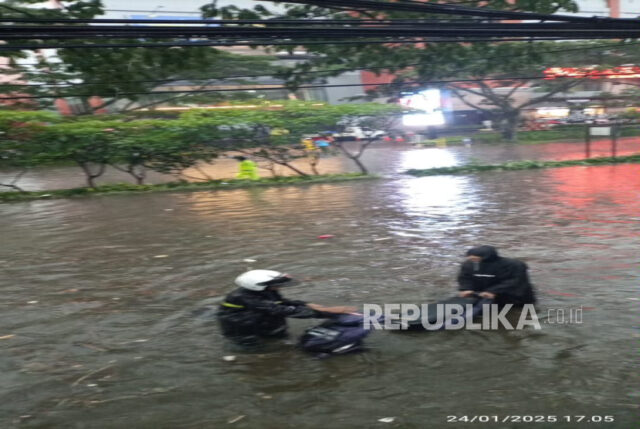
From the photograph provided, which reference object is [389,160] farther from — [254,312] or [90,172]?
[254,312]

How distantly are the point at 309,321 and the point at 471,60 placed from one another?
10.5 m

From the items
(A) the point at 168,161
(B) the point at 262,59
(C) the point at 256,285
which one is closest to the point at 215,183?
(A) the point at 168,161

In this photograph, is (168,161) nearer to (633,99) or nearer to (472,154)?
(472,154)

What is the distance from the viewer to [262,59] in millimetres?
26016

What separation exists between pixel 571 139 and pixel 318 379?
3235 cm

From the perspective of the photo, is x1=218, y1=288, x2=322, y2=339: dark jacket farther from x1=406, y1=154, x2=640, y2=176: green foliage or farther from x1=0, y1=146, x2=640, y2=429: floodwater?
x1=406, y1=154, x2=640, y2=176: green foliage

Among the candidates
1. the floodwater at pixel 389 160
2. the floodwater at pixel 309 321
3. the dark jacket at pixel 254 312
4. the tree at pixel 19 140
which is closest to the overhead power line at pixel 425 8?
the dark jacket at pixel 254 312

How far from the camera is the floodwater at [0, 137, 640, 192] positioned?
63.7 feet

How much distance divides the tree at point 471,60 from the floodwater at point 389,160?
3.17 meters

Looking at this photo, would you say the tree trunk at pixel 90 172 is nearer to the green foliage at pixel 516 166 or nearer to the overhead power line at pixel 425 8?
the green foliage at pixel 516 166

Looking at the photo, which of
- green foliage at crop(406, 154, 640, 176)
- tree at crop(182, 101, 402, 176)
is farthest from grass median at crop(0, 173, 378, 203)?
green foliage at crop(406, 154, 640, 176)

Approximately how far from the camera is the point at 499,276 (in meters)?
6.00

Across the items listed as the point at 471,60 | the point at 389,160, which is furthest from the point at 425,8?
the point at 389,160

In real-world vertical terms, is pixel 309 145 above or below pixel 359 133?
below
